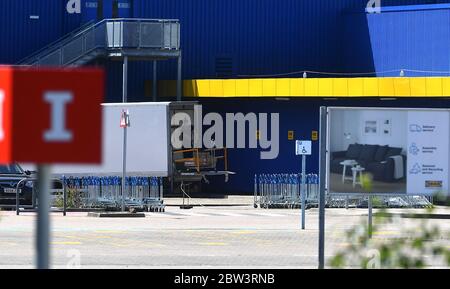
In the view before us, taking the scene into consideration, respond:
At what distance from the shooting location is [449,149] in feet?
67.9

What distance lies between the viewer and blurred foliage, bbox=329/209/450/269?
793 centimetres

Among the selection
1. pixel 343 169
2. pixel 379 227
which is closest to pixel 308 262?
pixel 343 169

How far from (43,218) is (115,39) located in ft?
123

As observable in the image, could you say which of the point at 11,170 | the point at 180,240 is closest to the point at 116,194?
the point at 11,170

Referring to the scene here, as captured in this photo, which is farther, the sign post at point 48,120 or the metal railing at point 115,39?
the metal railing at point 115,39

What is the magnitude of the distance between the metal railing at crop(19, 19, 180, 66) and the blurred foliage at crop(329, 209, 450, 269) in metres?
33.9

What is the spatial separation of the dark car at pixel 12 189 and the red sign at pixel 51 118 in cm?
2637

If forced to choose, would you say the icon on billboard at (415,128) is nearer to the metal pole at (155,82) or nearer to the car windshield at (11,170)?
the car windshield at (11,170)

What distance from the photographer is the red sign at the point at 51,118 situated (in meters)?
4.72

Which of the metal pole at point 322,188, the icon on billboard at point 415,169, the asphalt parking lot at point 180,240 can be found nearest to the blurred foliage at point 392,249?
the asphalt parking lot at point 180,240

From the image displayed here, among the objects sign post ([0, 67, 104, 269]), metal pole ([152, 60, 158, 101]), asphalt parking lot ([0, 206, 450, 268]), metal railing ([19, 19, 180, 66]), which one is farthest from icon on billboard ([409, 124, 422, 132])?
metal pole ([152, 60, 158, 101])

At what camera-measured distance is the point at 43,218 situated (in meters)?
4.86
